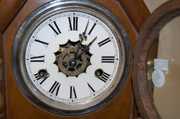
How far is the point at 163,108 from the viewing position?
2.55 feet

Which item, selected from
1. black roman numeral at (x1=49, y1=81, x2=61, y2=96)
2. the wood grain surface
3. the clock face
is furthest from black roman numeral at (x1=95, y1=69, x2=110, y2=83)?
the wood grain surface

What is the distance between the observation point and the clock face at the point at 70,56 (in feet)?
2.77

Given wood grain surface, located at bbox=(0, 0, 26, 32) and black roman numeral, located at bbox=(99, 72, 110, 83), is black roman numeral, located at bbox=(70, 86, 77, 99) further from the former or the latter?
wood grain surface, located at bbox=(0, 0, 26, 32)

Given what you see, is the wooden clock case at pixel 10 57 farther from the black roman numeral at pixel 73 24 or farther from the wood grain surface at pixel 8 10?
the black roman numeral at pixel 73 24

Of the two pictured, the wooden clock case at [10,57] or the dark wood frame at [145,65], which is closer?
the dark wood frame at [145,65]

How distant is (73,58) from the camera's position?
86 cm

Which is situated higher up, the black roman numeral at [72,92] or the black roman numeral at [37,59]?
the black roman numeral at [37,59]

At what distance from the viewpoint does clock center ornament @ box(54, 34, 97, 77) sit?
86 cm

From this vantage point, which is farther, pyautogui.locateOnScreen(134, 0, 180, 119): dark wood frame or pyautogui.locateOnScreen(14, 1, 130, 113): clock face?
pyautogui.locateOnScreen(14, 1, 130, 113): clock face

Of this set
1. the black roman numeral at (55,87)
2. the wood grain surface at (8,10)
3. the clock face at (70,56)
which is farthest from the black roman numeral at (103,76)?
the wood grain surface at (8,10)

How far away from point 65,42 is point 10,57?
0.63 feet

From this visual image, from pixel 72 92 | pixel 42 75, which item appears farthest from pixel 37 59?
pixel 72 92

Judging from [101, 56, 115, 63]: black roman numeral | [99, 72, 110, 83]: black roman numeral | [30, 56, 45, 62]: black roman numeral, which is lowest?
[99, 72, 110, 83]: black roman numeral

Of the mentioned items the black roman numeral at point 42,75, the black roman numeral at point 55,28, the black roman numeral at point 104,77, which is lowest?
the black roman numeral at point 104,77
